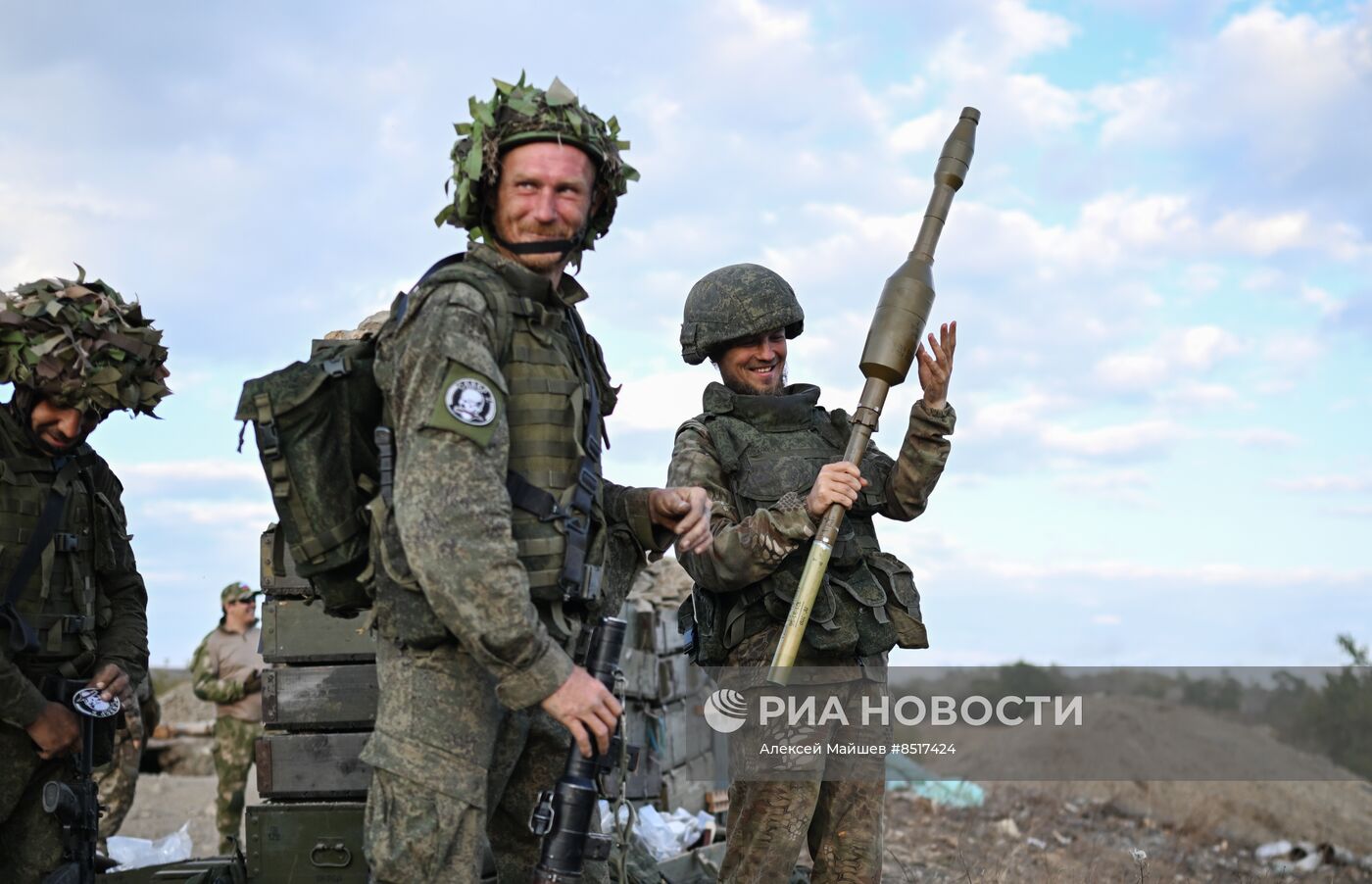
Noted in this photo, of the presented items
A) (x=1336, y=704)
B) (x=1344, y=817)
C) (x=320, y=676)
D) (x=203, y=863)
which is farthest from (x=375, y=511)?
(x=1336, y=704)

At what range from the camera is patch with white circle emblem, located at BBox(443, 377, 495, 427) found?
11.0 feet

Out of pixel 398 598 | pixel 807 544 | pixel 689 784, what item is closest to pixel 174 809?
pixel 689 784

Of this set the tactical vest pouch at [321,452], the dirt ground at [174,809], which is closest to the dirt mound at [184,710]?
the dirt ground at [174,809]

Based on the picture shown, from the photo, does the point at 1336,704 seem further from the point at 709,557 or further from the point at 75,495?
the point at 75,495

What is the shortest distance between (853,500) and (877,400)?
45cm

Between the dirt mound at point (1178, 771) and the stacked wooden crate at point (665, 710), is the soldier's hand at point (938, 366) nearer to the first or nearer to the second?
the stacked wooden crate at point (665, 710)

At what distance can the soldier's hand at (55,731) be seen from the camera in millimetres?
5203

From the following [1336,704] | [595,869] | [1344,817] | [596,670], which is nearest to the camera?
[596,670]

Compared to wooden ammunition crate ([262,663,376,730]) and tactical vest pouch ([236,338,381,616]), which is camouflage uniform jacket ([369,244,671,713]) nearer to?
tactical vest pouch ([236,338,381,616])

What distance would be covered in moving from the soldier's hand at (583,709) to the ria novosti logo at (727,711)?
6.05ft

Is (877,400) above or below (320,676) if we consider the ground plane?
above

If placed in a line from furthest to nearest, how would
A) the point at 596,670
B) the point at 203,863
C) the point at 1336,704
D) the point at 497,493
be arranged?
the point at 1336,704
the point at 203,863
the point at 596,670
the point at 497,493

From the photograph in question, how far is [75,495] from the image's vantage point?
18.4 ft

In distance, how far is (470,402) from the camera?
3.37 metres
